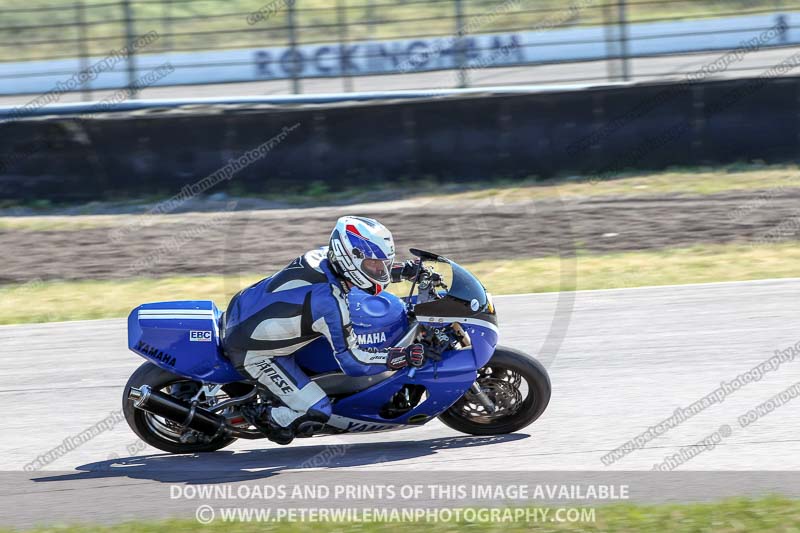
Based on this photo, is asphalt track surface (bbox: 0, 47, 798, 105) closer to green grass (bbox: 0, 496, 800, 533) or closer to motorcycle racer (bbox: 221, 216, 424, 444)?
motorcycle racer (bbox: 221, 216, 424, 444)

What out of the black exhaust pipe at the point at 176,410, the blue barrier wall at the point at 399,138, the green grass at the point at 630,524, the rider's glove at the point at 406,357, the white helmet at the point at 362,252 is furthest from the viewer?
the blue barrier wall at the point at 399,138

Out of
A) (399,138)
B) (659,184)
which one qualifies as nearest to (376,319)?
(399,138)

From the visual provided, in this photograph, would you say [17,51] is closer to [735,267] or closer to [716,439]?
[735,267]

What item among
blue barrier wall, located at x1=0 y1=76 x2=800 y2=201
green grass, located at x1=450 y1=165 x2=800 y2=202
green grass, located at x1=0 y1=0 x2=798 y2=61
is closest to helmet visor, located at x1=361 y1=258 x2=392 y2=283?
green grass, located at x1=450 y1=165 x2=800 y2=202

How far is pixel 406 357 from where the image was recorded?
693cm

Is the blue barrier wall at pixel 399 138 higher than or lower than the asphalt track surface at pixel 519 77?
lower

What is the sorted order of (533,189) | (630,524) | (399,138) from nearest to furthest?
1. (630,524)
2. (533,189)
3. (399,138)

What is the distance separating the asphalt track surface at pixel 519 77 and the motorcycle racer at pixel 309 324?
10.3m

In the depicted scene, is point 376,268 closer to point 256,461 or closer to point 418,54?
point 256,461

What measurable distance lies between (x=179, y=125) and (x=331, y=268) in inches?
364

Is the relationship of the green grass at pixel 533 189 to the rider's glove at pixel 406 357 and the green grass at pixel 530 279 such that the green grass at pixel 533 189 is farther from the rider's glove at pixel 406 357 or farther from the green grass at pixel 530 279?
the rider's glove at pixel 406 357

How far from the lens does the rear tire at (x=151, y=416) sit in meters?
7.25

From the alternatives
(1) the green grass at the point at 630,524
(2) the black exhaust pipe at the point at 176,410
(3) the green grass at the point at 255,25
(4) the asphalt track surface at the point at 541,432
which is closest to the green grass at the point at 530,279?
(4) the asphalt track surface at the point at 541,432

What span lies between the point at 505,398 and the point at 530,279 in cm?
513
